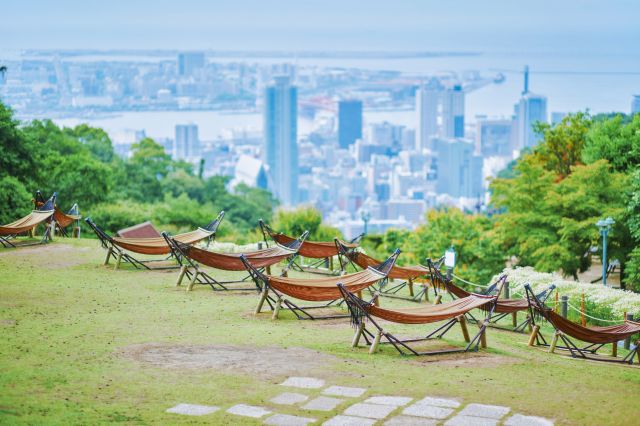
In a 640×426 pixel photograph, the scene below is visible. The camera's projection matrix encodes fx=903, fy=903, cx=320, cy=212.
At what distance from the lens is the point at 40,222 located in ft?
49.9

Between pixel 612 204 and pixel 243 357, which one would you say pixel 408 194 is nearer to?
pixel 612 204

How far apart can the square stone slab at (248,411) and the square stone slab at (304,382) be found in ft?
2.38

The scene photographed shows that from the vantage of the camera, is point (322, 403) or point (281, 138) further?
point (281, 138)

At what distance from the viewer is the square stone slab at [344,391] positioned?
25.1ft

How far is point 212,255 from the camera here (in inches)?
494

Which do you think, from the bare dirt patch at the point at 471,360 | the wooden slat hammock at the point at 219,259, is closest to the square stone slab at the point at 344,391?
the bare dirt patch at the point at 471,360

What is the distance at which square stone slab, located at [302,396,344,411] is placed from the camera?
7.27 metres

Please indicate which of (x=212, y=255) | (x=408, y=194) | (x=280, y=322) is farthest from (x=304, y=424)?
(x=408, y=194)

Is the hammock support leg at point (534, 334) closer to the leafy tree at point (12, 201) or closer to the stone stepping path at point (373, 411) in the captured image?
the stone stepping path at point (373, 411)

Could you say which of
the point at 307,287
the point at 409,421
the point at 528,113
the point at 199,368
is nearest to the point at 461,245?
the point at 307,287

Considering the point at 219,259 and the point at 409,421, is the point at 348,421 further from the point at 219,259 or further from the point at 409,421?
the point at 219,259

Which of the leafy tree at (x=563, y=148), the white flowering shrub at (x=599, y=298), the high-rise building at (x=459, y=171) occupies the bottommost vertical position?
the high-rise building at (x=459, y=171)

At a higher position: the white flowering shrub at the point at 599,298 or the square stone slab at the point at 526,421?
the square stone slab at the point at 526,421

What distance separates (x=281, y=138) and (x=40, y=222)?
164 m
